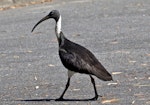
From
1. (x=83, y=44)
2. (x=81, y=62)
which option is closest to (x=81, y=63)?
(x=81, y=62)

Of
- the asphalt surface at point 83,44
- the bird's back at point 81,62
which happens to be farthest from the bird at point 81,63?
the asphalt surface at point 83,44

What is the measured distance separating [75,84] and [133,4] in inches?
417

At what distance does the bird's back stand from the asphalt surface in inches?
13.9

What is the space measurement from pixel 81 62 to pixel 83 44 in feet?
16.5

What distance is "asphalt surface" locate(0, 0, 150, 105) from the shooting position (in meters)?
9.62

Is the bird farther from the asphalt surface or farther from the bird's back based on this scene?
the asphalt surface

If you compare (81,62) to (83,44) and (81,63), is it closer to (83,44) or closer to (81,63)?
(81,63)

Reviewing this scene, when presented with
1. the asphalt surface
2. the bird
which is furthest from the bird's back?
the asphalt surface

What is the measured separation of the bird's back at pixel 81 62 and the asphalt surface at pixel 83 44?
0.35 m

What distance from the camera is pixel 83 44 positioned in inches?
558

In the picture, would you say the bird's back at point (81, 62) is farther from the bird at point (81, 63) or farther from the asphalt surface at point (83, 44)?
the asphalt surface at point (83, 44)

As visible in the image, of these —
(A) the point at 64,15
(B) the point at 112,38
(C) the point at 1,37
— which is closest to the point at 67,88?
(B) the point at 112,38

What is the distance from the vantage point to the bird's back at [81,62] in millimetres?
9109

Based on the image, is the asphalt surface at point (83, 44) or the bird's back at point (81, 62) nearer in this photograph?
the bird's back at point (81, 62)
